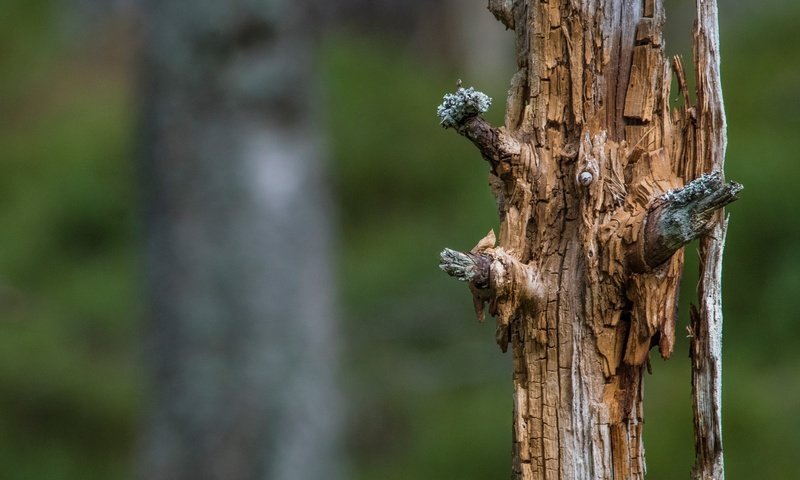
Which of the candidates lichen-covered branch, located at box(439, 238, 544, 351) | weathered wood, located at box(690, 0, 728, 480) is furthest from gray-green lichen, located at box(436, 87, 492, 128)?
weathered wood, located at box(690, 0, 728, 480)

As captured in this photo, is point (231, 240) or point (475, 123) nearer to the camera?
point (475, 123)

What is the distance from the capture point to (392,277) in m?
6.27

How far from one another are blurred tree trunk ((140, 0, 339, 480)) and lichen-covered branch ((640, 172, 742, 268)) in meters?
2.61

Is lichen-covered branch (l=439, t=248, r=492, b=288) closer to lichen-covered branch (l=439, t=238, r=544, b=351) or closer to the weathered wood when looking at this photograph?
lichen-covered branch (l=439, t=238, r=544, b=351)

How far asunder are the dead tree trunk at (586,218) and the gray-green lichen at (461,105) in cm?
3

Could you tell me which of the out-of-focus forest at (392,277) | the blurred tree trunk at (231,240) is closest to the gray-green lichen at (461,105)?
the blurred tree trunk at (231,240)

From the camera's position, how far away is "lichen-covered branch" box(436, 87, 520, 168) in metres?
1.37

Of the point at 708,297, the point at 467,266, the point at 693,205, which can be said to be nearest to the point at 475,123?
the point at 467,266

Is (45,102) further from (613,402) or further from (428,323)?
(613,402)

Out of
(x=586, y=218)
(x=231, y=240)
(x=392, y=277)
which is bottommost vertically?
(x=586, y=218)

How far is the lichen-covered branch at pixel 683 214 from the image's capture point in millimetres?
1291

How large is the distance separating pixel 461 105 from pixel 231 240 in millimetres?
2587

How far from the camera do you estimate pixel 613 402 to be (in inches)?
57.3

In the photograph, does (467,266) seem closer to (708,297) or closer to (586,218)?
(586,218)
